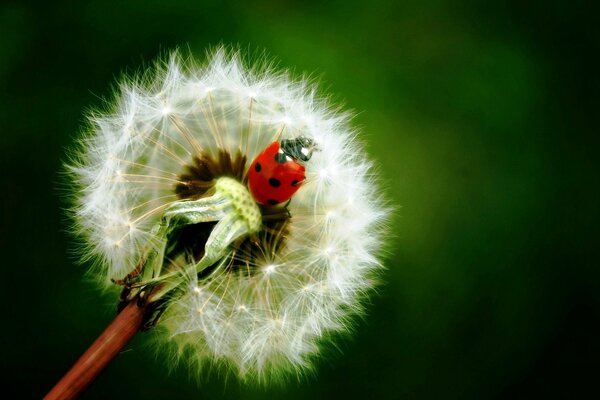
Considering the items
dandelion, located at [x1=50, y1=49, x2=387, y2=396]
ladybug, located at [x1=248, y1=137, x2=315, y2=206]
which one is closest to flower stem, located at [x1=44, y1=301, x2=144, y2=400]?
dandelion, located at [x1=50, y1=49, x2=387, y2=396]

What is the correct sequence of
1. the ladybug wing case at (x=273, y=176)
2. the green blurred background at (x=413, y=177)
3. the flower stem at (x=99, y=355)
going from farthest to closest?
the green blurred background at (x=413, y=177), the ladybug wing case at (x=273, y=176), the flower stem at (x=99, y=355)

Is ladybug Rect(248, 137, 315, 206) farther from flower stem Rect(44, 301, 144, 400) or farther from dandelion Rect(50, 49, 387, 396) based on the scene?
flower stem Rect(44, 301, 144, 400)

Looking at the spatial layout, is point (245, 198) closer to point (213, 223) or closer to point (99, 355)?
point (213, 223)

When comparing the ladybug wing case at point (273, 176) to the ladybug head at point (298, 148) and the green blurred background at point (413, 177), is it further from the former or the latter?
the green blurred background at point (413, 177)

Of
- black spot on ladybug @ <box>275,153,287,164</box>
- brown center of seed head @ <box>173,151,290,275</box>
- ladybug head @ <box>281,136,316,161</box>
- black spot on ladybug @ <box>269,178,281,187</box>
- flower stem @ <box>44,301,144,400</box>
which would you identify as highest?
ladybug head @ <box>281,136,316,161</box>

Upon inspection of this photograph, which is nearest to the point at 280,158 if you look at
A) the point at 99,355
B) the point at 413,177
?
the point at 99,355

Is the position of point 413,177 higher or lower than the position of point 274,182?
higher

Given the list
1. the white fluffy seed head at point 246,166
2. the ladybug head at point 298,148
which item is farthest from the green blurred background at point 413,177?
the ladybug head at point 298,148
